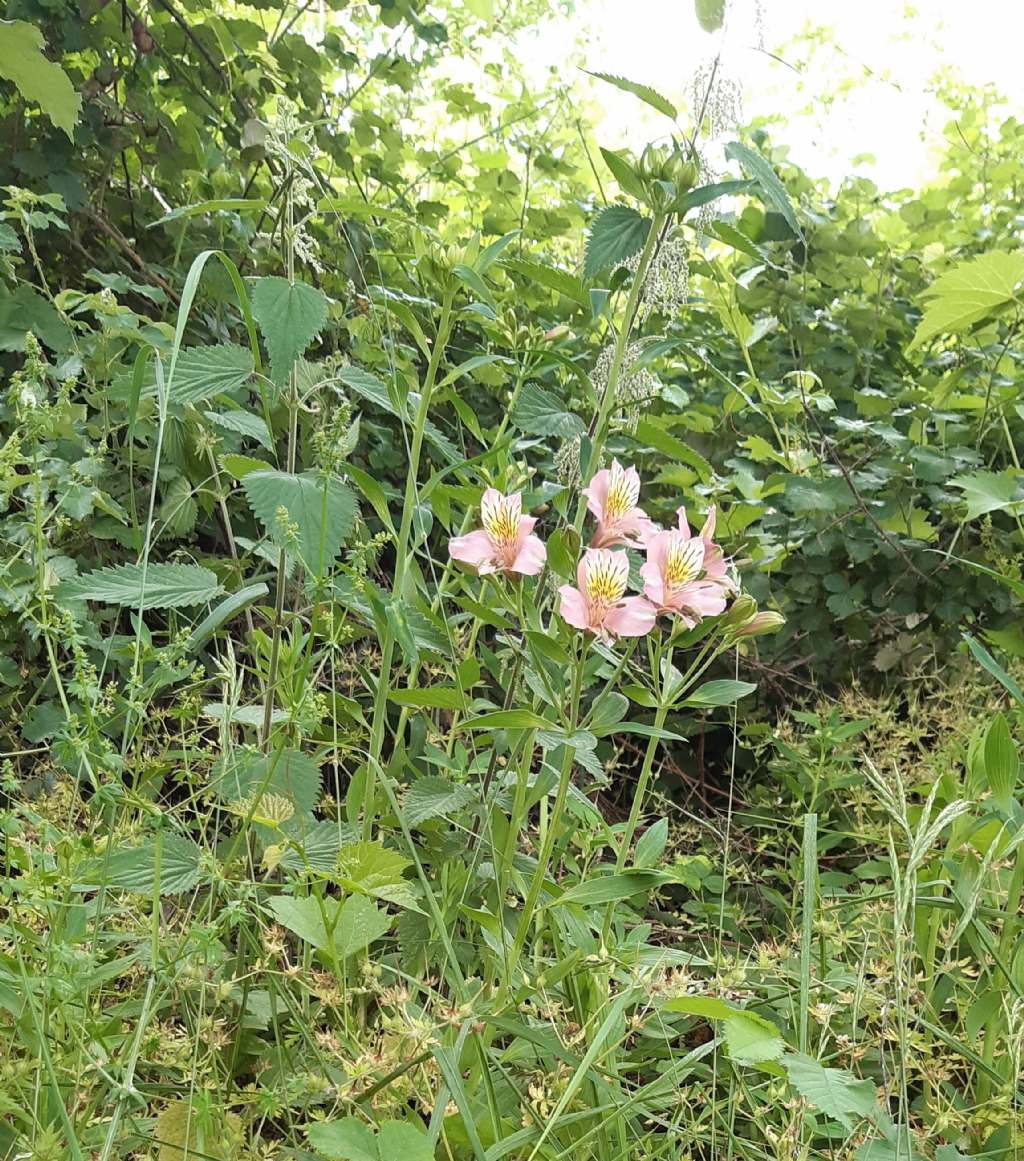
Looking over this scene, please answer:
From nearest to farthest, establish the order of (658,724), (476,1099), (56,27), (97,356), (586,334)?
(476,1099)
(658,724)
(97,356)
(56,27)
(586,334)

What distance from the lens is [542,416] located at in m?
1.05

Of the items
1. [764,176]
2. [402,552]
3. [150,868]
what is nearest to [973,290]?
[764,176]

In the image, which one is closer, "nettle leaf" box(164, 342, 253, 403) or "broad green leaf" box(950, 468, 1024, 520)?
"nettle leaf" box(164, 342, 253, 403)

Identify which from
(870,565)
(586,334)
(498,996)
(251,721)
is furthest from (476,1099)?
(586,334)

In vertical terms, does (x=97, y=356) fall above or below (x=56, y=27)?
below

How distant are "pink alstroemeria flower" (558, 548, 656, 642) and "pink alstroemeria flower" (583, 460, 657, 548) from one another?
0.28 ft

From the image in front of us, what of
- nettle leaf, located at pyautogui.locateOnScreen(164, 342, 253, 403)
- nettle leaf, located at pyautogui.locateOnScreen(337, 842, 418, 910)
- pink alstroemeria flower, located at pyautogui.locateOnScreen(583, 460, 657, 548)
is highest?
nettle leaf, located at pyautogui.locateOnScreen(164, 342, 253, 403)

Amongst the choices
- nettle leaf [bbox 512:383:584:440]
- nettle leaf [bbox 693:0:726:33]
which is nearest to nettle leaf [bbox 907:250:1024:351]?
nettle leaf [bbox 693:0:726:33]

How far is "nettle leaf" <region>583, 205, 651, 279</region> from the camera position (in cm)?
93

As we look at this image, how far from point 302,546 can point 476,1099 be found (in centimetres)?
48

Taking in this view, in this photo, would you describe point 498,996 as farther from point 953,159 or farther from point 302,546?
point 953,159

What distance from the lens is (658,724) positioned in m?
0.92

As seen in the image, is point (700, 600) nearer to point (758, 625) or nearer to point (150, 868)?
point (758, 625)

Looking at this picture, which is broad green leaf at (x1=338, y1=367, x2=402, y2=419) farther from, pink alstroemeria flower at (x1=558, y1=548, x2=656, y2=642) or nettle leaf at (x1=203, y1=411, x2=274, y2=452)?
pink alstroemeria flower at (x1=558, y1=548, x2=656, y2=642)
